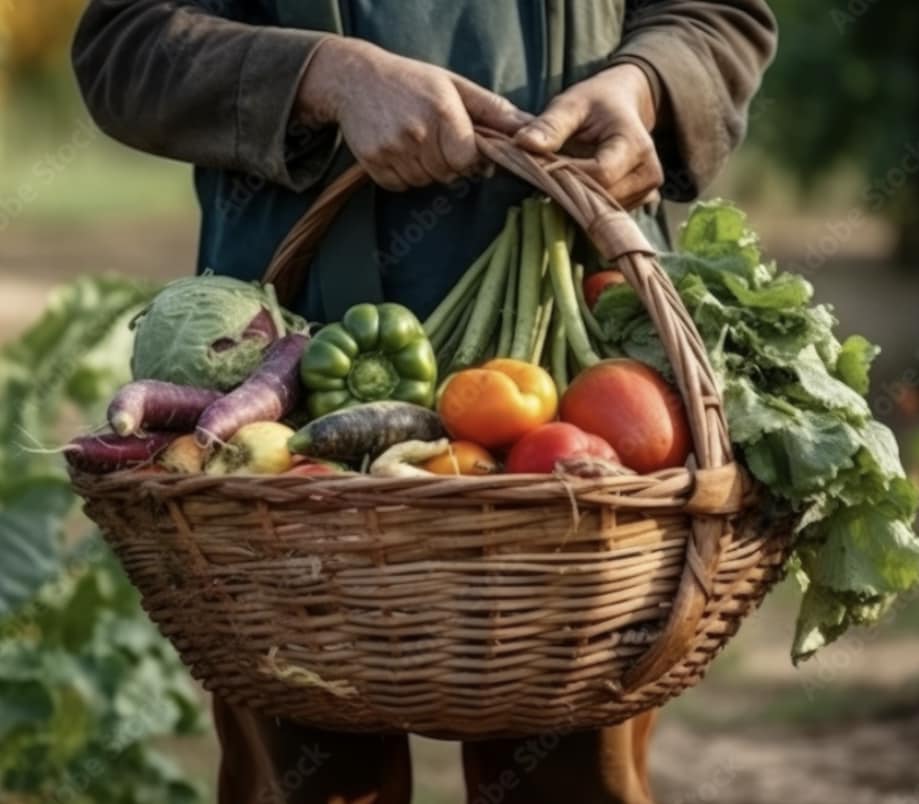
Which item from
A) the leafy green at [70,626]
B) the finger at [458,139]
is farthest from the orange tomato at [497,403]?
the leafy green at [70,626]

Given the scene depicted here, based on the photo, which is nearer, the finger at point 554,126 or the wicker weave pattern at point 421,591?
the wicker weave pattern at point 421,591

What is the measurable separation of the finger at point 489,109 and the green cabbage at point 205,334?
392 mm

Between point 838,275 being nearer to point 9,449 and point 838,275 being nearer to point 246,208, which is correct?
point 9,449

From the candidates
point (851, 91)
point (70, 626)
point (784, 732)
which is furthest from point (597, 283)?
point (851, 91)

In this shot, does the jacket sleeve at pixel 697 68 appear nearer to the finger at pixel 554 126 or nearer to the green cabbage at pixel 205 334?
the finger at pixel 554 126

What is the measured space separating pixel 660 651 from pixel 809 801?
285 cm

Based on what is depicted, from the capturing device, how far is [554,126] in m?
2.73

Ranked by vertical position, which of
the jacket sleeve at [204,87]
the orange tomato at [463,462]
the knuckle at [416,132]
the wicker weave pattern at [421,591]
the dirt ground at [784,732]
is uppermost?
the knuckle at [416,132]

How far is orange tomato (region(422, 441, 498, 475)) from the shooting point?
255cm

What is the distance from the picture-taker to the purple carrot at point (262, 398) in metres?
2.57

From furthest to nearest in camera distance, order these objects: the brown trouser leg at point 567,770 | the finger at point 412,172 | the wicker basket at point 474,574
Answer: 1. the brown trouser leg at point 567,770
2. the finger at point 412,172
3. the wicker basket at point 474,574

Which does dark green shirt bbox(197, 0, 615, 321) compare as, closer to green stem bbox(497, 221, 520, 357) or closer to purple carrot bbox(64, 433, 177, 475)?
green stem bbox(497, 221, 520, 357)

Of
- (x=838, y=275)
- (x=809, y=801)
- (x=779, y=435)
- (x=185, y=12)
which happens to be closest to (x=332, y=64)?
(x=185, y=12)

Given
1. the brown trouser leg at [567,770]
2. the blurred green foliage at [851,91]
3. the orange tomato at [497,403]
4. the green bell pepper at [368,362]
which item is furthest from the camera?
the blurred green foliage at [851,91]
